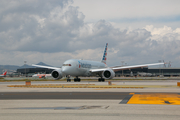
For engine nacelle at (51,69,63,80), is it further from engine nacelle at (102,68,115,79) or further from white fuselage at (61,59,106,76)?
engine nacelle at (102,68,115,79)

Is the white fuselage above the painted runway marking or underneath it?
above

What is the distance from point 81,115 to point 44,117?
1.55 m

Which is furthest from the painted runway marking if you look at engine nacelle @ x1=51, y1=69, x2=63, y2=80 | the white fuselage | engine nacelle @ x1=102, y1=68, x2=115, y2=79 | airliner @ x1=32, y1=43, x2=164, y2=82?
engine nacelle @ x1=51, y1=69, x2=63, y2=80

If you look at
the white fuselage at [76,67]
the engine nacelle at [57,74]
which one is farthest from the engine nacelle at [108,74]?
the engine nacelle at [57,74]

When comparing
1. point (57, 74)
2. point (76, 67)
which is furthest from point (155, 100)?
point (57, 74)

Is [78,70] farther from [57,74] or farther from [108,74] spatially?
[108,74]

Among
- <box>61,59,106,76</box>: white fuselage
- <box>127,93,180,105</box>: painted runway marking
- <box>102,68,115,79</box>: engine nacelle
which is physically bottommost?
<box>127,93,180,105</box>: painted runway marking

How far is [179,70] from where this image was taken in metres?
189

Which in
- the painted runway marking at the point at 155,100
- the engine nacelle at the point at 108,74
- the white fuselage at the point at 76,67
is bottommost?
the painted runway marking at the point at 155,100

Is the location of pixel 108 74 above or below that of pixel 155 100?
above

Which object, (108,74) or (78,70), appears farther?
(108,74)

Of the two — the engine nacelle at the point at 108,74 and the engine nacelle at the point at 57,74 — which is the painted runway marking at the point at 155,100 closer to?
the engine nacelle at the point at 108,74

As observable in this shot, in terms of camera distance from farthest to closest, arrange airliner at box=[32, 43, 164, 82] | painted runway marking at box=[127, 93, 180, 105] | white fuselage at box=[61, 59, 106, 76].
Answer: airliner at box=[32, 43, 164, 82]
white fuselage at box=[61, 59, 106, 76]
painted runway marking at box=[127, 93, 180, 105]

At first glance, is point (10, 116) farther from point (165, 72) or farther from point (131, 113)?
point (165, 72)
